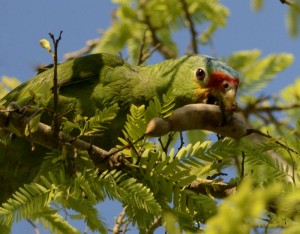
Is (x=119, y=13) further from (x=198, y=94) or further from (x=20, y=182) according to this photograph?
(x=20, y=182)

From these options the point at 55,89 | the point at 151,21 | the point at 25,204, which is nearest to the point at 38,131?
the point at 55,89

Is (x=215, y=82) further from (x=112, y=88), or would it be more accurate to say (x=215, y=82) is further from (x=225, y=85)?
(x=112, y=88)

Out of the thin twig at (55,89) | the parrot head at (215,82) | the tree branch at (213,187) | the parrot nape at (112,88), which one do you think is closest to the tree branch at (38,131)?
the thin twig at (55,89)

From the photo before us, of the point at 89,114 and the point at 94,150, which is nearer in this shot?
the point at 94,150

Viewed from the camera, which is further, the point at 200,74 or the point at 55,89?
the point at 200,74

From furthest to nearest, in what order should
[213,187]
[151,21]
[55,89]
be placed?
[151,21] → [213,187] → [55,89]

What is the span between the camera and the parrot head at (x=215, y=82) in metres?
3.68

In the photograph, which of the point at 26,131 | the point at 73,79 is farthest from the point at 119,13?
the point at 26,131

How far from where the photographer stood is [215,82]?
371 centimetres

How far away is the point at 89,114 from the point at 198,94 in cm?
74

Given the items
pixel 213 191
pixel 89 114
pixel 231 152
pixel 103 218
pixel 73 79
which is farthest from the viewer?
pixel 73 79

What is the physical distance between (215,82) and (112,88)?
67 cm

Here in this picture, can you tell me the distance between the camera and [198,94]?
3.74m

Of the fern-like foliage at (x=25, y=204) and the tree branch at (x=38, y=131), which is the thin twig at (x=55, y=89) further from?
the fern-like foliage at (x=25, y=204)
